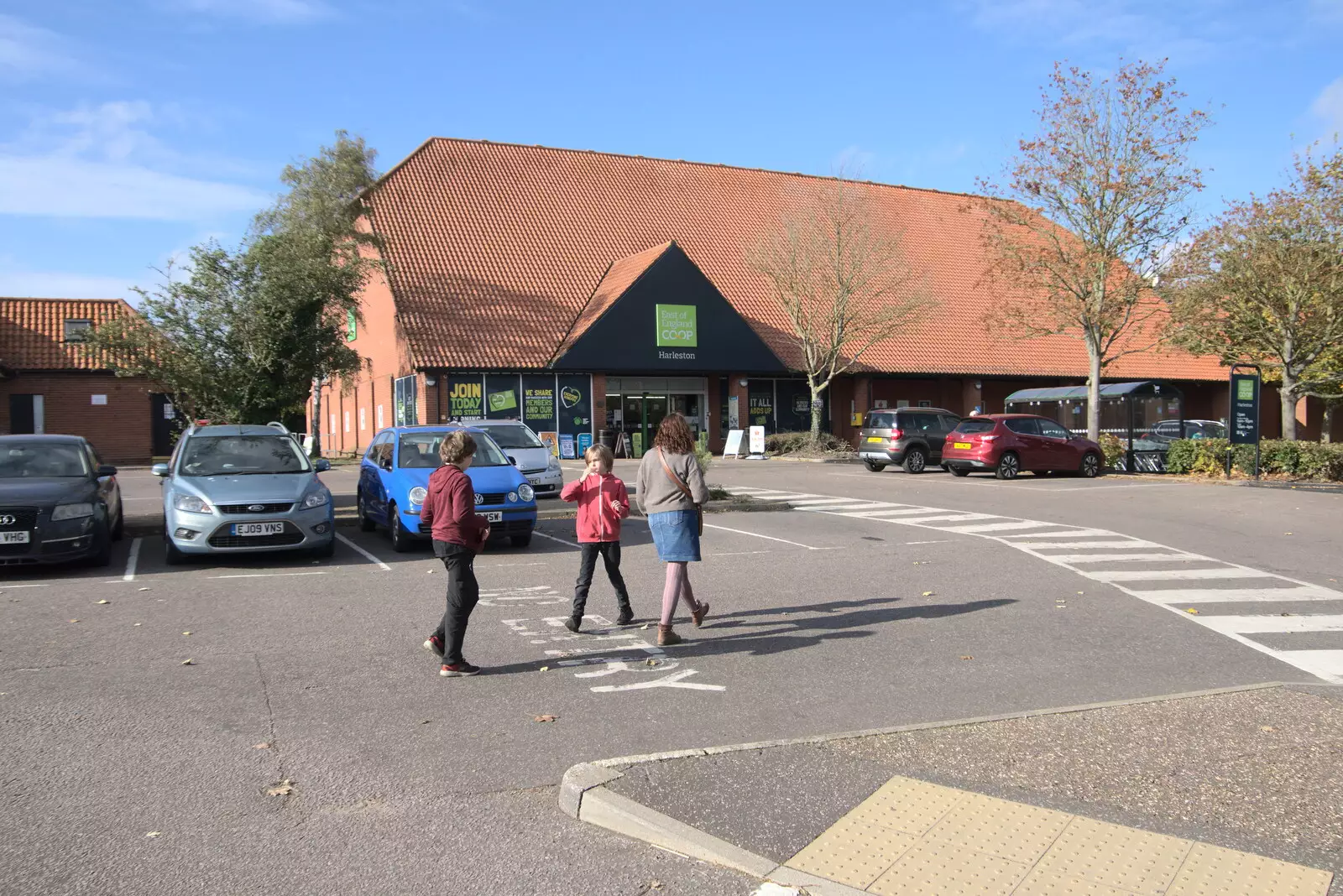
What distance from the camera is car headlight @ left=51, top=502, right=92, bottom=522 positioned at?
35.7ft

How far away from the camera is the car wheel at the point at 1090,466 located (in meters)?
26.2

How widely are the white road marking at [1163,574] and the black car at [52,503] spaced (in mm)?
10903

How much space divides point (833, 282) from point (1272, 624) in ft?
96.1

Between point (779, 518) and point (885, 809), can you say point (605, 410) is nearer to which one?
point (779, 518)

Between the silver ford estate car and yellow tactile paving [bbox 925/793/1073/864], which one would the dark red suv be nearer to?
the silver ford estate car

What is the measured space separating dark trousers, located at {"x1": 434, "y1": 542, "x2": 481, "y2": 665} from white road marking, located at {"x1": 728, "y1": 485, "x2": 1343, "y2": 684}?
5.85 meters

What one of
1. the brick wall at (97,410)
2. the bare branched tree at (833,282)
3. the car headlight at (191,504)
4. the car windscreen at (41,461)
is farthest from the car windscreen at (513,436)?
the brick wall at (97,410)

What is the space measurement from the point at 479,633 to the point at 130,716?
9.01ft

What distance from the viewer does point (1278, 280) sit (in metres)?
26.7

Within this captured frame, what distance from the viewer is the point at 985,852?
3.95 m

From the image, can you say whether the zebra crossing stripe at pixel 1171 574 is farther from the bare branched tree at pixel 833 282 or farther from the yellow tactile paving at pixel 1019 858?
the bare branched tree at pixel 833 282

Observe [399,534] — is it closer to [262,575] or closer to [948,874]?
[262,575]

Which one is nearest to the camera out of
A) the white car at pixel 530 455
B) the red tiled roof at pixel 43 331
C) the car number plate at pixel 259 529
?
the car number plate at pixel 259 529

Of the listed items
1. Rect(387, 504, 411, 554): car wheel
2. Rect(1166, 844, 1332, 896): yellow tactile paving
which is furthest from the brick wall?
Rect(1166, 844, 1332, 896): yellow tactile paving
